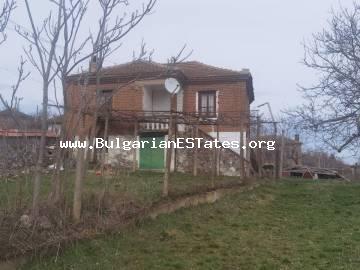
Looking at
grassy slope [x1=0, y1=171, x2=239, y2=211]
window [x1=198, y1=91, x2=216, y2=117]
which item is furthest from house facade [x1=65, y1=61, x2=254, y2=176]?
grassy slope [x1=0, y1=171, x2=239, y2=211]

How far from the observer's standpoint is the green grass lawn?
556 centimetres

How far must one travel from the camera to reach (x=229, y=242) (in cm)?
Result: 688

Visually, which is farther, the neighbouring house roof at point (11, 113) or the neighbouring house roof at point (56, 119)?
the neighbouring house roof at point (56, 119)

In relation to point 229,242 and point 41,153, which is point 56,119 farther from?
point 229,242

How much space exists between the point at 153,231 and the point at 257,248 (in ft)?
5.62

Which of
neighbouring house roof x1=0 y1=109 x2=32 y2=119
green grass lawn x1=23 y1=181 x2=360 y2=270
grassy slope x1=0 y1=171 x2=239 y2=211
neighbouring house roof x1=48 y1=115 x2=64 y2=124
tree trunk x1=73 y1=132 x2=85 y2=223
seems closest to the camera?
green grass lawn x1=23 y1=181 x2=360 y2=270

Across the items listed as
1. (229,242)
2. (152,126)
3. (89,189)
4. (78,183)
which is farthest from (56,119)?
(152,126)

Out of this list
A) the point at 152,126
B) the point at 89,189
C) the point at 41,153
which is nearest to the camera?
the point at 41,153

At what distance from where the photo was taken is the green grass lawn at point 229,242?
18.2ft

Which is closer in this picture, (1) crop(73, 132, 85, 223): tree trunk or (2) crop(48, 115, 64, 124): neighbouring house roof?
(1) crop(73, 132, 85, 223): tree trunk

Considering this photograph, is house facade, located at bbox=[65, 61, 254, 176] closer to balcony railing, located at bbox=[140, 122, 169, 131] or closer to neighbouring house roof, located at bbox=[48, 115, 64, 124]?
balcony railing, located at bbox=[140, 122, 169, 131]

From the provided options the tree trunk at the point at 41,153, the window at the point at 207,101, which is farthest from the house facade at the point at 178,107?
the tree trunk at the point at 41,153

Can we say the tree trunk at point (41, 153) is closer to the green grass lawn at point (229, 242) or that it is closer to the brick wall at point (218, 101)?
the green grass lawn at point (229, 242)

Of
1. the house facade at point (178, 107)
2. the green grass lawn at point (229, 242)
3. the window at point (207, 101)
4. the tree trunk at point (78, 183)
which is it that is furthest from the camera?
the window at point (207, 101)
